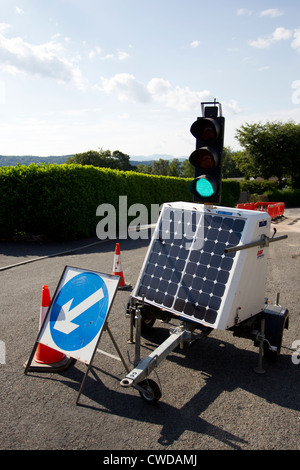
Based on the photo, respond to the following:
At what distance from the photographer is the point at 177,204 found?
5758 millimetres

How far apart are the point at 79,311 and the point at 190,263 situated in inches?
68.2

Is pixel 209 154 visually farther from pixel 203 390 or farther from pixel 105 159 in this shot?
pixel 105 159

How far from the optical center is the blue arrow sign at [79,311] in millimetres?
4445

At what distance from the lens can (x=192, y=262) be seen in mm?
5219

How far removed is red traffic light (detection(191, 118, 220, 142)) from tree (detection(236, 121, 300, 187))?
50.1 m

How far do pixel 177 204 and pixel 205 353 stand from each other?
238cm

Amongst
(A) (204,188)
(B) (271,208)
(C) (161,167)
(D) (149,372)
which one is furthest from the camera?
(C) (161,167)

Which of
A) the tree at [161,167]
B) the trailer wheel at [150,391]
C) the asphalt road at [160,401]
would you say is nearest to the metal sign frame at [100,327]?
the asphalt road at [160,401]

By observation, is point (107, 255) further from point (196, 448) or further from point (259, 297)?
point (196, 448)

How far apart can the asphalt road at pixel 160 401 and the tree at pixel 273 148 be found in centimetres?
4887

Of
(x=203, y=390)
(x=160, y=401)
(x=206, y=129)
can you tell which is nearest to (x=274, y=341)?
(x=203, y=390)

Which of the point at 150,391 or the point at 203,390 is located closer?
the point at 150,391

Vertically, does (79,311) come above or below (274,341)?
above

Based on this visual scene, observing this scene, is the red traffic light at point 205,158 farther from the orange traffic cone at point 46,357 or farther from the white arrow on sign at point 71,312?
the orange traffic cone at point 46,357
